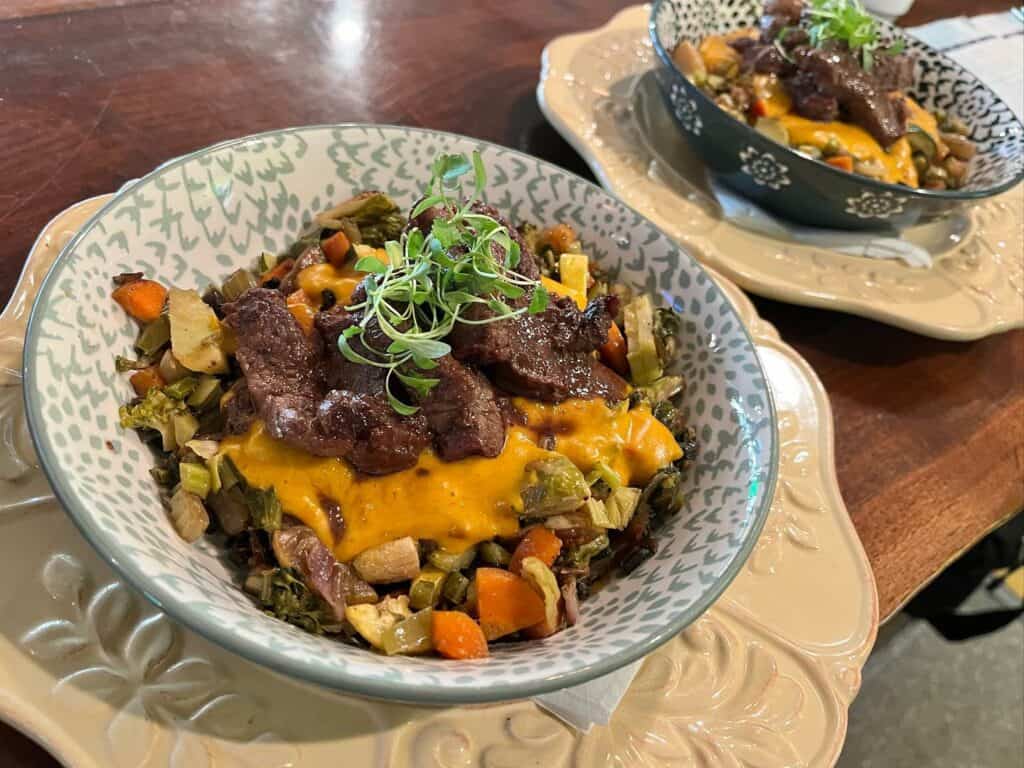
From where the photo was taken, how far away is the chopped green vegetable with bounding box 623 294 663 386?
8.32 ft

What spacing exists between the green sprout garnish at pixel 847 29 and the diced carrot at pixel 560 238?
2167 millimetres

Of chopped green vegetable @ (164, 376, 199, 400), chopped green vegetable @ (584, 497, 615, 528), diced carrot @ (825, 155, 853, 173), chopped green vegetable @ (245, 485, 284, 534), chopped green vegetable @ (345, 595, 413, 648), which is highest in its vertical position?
diced carrot @ (825, 155, 853, 173)

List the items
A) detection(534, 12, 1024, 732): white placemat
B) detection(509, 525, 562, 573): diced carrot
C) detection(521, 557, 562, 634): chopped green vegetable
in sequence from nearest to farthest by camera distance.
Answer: detection(521, 557, 562, 634): chopped green vegetable → detection(509, 525, 562, 573): diced carrot → detection(534, 12, 1024, 732): white placemat

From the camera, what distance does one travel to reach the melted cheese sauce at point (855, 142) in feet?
12.3

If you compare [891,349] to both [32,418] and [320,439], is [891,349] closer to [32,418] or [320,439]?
[320,439]

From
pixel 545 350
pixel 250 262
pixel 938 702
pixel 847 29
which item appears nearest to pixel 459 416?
pixel 545 350

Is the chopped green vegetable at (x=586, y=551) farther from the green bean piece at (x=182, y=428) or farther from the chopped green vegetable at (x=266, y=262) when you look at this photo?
the chopped green vegetable at (x=266, y=262)

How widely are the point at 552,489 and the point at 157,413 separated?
3.54ft

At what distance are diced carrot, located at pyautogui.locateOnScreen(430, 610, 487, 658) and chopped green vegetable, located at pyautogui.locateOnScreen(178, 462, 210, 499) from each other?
2.19 feet

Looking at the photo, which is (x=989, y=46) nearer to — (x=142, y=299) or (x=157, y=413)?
(x=142, y=299)

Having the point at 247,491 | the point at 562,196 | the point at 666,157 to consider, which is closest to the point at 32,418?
the point at 247,491

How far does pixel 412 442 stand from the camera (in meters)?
1.98

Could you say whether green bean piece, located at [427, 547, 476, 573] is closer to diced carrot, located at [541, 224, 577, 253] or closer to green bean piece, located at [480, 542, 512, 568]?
green bean piece, located at [480, 542, 512, 568]

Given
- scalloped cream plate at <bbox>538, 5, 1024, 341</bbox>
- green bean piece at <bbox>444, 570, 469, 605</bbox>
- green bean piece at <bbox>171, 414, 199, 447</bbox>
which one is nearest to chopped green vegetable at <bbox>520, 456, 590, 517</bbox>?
green bean piece at <bbox>444, 570, 469, 605</bbox>
